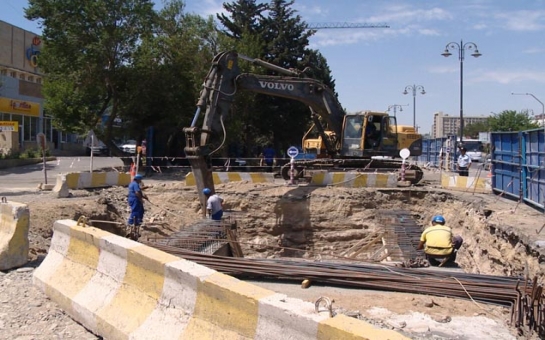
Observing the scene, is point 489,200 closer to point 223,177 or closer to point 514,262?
point 514,262

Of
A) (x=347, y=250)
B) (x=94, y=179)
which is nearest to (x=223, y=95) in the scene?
(x=347, y=250)

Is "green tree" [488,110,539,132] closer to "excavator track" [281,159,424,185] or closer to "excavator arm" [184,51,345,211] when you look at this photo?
"excavator track" [281,159,424,185]

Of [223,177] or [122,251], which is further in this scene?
[223,177]

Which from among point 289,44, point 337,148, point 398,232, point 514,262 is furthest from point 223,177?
point 289,44

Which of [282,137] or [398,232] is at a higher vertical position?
[282,137]

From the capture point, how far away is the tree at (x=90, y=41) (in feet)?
83.0

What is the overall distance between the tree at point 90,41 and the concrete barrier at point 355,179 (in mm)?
13181

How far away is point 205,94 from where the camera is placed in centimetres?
1520

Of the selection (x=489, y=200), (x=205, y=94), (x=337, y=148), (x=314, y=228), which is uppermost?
(x=205, y=94)

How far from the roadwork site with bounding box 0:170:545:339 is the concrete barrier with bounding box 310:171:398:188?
61 cm

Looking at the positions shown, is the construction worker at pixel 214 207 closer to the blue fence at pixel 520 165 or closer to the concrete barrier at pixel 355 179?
the concrete barrier at pixel 355 179

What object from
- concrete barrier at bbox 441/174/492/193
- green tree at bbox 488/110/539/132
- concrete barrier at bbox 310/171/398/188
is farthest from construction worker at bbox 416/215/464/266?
green tree at bbox 488/110/539/132

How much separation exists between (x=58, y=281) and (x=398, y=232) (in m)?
9.51

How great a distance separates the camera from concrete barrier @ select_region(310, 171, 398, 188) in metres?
18.7
